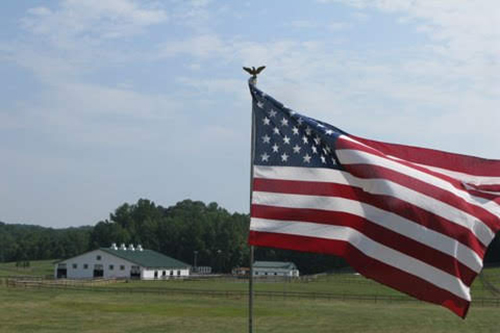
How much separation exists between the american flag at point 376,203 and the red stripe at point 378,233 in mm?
12

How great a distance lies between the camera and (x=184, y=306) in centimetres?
4750

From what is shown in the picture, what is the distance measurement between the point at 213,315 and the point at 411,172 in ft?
105

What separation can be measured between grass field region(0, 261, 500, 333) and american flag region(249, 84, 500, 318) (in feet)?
77.3

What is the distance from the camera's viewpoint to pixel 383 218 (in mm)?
9500

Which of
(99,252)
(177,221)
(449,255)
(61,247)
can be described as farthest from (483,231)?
(61,247)

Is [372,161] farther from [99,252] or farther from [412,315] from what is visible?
[99,252]

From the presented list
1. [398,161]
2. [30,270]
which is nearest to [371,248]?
[398,161]

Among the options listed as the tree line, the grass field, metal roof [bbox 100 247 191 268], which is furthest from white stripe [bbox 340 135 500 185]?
the tree line

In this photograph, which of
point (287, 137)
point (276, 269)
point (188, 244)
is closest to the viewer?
point (287, 137)

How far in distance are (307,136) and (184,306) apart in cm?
3879

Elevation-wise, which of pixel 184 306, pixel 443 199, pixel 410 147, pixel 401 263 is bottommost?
pixel 184 306

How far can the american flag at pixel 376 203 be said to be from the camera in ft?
30.5

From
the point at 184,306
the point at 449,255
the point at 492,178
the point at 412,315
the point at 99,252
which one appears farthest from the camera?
the point at 99,252

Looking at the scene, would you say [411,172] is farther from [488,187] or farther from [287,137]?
[287,137]
